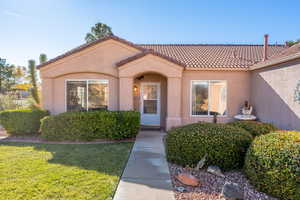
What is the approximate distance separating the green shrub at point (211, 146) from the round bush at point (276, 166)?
1.91 feet

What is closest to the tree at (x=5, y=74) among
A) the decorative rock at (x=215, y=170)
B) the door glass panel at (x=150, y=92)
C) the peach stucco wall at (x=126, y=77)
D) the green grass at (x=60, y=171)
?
the peach stucco wall at (x=126, y=77)

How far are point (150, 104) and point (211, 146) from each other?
6962 mm

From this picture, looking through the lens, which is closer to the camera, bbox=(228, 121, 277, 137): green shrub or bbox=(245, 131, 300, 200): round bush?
bbox=(245, 131, 300, 200): round bush

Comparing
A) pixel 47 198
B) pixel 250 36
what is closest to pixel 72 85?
pixel 47 198

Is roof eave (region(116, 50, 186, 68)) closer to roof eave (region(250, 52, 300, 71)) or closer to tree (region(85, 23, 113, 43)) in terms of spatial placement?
roof eave (region(250, 52, 300, 71))

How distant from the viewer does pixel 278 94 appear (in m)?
8.08

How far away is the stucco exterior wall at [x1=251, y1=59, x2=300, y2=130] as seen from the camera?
7.15 metres

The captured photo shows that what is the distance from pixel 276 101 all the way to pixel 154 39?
1125 centimetres

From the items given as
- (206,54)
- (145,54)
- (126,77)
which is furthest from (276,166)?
(206,54)

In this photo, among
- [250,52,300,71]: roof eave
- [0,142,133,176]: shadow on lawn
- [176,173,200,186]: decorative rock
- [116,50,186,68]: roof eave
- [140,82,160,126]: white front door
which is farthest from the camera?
[140,82,160,126]: white front door

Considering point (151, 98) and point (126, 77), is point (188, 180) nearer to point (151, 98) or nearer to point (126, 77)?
point (126, 77)

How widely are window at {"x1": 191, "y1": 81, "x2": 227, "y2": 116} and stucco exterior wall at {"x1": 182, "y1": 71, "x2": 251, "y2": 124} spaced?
0.82 feet

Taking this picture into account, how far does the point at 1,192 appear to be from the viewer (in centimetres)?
374

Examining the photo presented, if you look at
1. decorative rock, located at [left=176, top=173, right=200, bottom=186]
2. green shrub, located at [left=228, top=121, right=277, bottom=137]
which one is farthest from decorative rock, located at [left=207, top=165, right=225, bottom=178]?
green shrub, located at [left=228, top=121, right=277, bottom=137]
